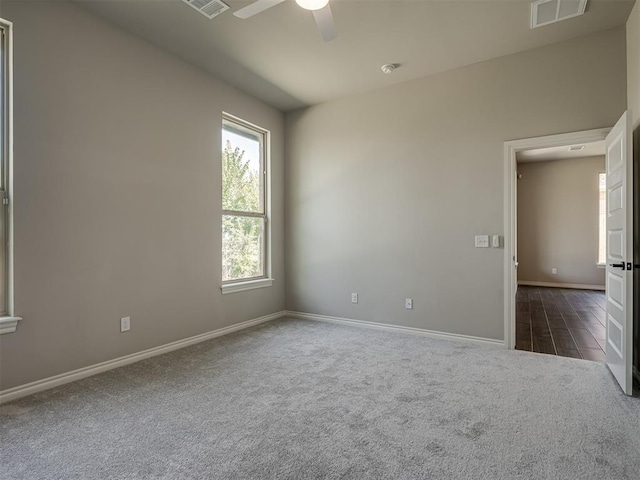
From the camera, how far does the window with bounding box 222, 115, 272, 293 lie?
4.14m

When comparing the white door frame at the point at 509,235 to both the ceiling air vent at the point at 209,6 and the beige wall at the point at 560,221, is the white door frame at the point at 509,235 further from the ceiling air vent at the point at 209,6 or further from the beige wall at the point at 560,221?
the beige wall at the point at 560,221

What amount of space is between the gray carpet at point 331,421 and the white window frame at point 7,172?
0.75 m

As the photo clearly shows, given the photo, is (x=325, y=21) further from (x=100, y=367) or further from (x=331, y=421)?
(x=100, y=367)

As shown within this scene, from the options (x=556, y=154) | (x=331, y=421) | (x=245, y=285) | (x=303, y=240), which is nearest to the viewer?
(x=331, y=421)

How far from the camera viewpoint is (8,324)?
2.32 m

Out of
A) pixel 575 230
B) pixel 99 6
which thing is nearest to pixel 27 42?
pixel 99 6

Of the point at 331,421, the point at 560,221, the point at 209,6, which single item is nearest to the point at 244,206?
the point at 209,6

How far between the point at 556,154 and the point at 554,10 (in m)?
5.37

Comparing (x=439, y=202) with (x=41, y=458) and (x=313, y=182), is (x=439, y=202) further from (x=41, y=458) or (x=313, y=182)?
(x=41, y=458)

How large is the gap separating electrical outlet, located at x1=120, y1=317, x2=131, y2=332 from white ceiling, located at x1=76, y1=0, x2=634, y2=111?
2533mm

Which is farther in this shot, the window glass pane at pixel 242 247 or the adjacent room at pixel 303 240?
the window glass pane at pixel 242 247

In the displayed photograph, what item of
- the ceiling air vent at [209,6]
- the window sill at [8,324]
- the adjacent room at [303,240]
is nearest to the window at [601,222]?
the adjacent room at [303,240]

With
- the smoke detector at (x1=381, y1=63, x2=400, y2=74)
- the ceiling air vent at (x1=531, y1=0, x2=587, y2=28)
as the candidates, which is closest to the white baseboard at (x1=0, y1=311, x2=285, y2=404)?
the smoke detector at (x1=381, y1=63, x2=400, y2=74)

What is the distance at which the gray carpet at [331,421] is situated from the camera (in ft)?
5.43
